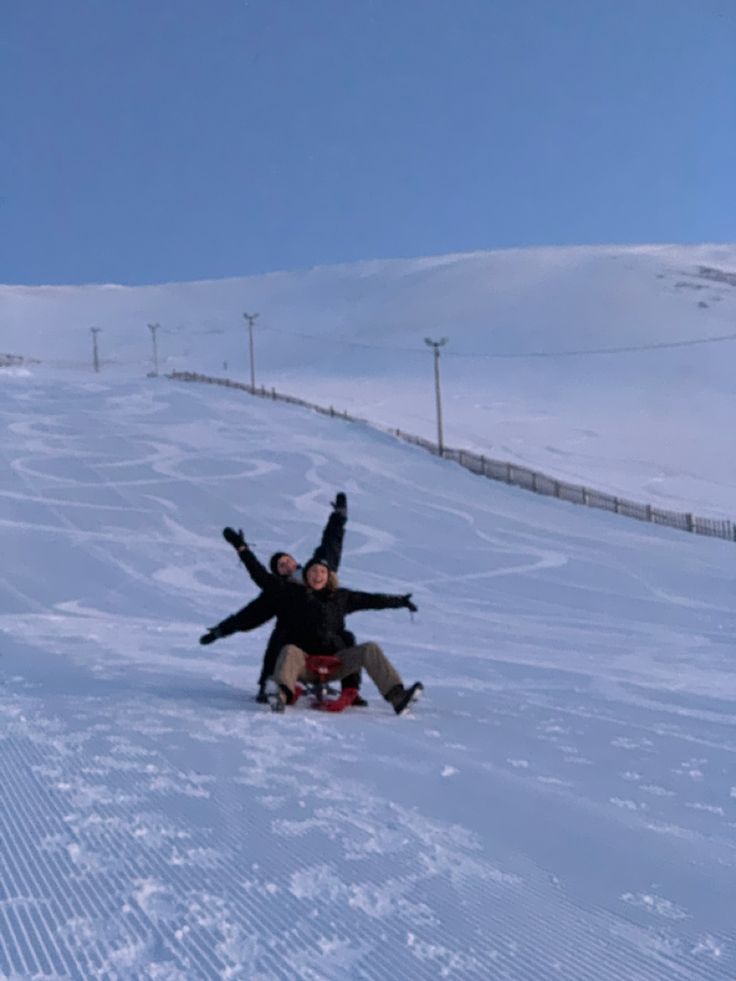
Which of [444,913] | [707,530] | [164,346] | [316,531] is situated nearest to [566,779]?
[444,913]

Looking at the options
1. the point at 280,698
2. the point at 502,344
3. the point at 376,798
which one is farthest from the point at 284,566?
the point at 502,344

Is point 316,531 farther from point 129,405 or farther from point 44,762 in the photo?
point 129,405

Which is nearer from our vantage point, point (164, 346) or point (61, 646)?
point (61, 646)

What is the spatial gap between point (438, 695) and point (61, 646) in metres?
3.76

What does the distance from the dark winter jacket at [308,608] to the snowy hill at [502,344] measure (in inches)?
969

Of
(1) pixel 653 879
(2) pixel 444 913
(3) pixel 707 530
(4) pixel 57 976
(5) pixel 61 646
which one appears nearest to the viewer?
(4) pixel 57 976

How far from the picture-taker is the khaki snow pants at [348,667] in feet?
19.4

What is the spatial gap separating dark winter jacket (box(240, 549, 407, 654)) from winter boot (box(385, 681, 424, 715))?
516 mm

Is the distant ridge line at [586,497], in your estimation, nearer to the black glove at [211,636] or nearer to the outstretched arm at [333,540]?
the outstretched arm at [333,540]

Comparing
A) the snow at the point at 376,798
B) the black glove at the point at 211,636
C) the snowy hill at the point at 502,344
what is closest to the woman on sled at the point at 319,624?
the snow at the point at 376,798

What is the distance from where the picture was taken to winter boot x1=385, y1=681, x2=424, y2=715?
5.81 metres

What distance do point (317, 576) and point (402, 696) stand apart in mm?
849

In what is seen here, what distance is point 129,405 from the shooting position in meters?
35.7

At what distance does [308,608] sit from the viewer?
6.21 metres
